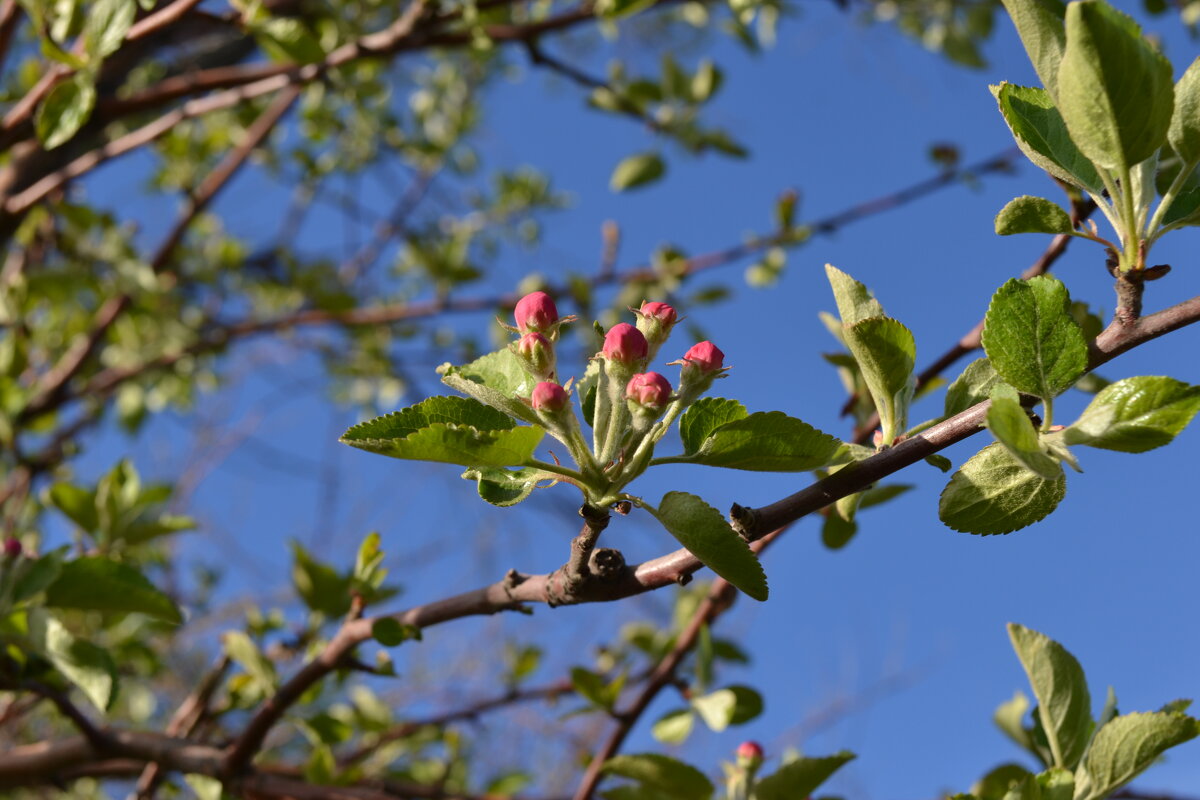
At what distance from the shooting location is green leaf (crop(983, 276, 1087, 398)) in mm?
606

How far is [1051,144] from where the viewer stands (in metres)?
0.69

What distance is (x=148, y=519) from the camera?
1633mm

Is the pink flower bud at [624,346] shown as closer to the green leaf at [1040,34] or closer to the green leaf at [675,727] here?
the green leaf at [1040,34]

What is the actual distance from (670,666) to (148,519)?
3.11 ft

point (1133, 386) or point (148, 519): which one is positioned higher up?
point (148, 519)

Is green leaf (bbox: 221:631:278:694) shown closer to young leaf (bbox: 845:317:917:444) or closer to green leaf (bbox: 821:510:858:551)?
green leaf (bbox: 821:510:858:551)

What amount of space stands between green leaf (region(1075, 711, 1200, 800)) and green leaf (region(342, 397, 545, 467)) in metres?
0.58

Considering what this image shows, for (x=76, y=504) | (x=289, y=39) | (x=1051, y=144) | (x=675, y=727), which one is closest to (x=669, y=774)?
(x=675, y=727)

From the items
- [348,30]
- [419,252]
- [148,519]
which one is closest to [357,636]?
[148,519]

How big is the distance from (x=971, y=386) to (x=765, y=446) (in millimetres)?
193

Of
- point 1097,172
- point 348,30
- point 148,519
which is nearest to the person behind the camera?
point 1097,172

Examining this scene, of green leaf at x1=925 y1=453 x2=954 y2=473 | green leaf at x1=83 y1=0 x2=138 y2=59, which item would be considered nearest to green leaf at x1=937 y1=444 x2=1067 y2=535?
green leaf at x1=925 y1=453 x2=954 y2=473

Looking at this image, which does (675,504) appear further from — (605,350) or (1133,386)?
(1133,386)

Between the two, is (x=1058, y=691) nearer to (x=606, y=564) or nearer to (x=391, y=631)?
(x=606, y=564)
